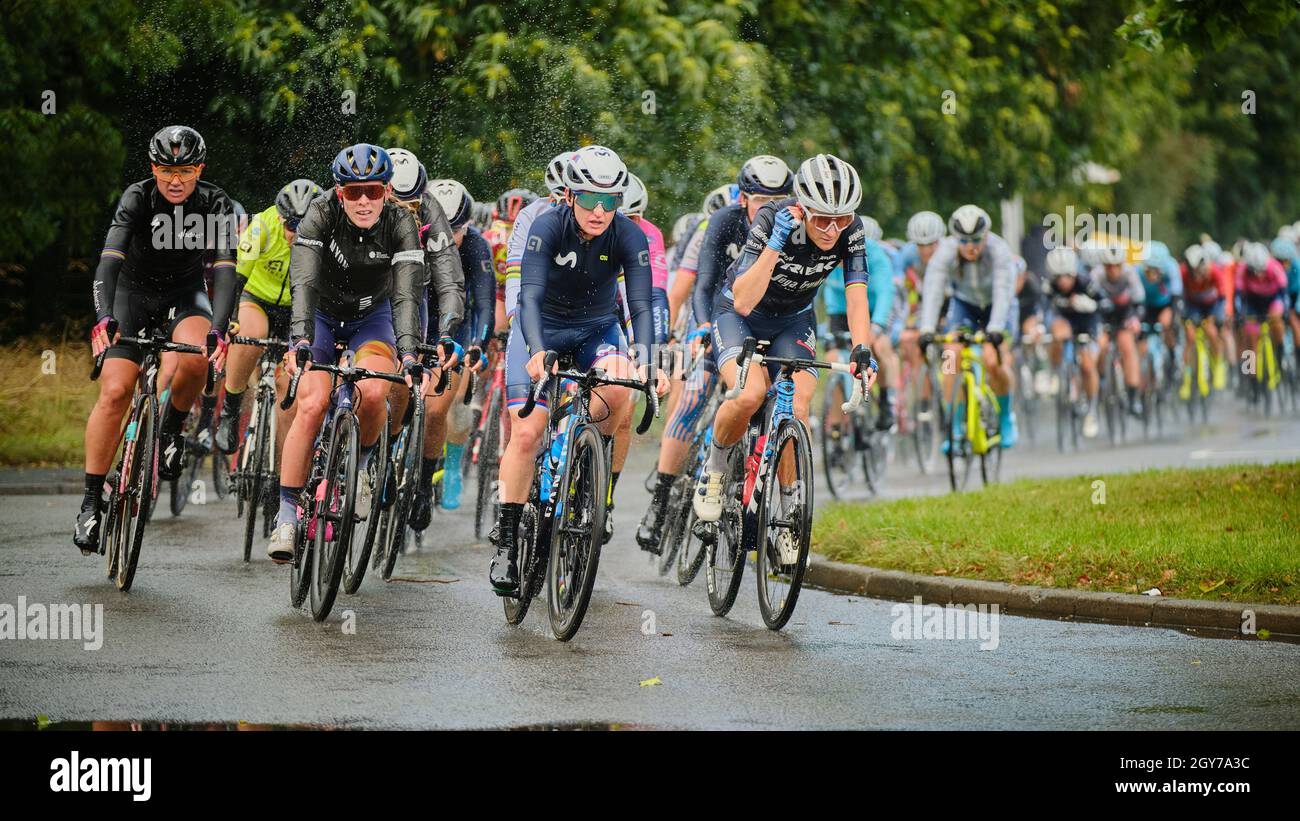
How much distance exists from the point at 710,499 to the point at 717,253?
1566 mm

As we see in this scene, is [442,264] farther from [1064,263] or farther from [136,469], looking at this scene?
[1064,263]

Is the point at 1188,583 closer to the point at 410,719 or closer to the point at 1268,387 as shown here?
the point at 410,719

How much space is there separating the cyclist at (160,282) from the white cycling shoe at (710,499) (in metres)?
2.43

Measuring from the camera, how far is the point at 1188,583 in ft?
32.0

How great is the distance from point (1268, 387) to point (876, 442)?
36.8 ft

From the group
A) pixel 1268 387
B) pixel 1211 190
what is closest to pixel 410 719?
pixel 1268 387

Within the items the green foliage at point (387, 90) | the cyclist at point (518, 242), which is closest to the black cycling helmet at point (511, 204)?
the cyclist at point (518, 242)

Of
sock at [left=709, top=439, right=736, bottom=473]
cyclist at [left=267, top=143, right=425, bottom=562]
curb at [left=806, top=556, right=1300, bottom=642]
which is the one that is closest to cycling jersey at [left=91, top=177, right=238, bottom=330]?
cyclist at [left=267, top=143, right=425, bottom=562]

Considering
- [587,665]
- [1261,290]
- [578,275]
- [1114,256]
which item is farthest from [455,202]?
[1261,290]

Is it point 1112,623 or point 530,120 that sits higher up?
point 530,120

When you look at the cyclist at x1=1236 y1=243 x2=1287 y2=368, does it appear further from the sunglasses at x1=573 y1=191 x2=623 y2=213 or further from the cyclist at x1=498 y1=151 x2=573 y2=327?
the sunglasses at x1=573 y1=191 x2=623 y2=213

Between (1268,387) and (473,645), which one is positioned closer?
(473,645)
